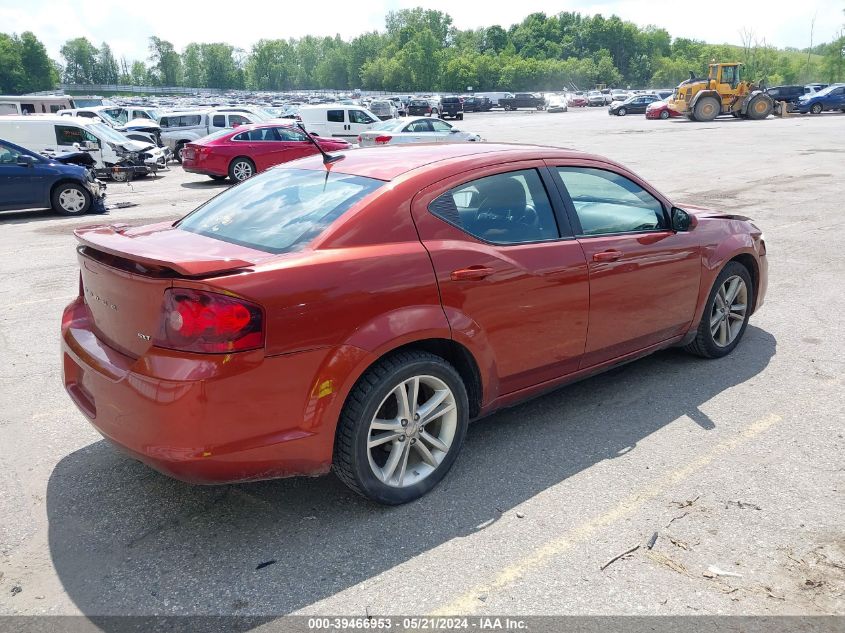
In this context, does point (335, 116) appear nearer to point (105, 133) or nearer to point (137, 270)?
point (105, 133)

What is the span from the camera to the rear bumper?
9.16ft

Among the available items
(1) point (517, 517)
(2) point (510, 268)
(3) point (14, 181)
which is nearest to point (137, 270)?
(2) point (510, 268)

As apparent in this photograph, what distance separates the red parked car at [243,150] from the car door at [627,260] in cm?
1390

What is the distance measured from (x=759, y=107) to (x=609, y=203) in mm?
42018

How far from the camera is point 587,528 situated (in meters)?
3.20

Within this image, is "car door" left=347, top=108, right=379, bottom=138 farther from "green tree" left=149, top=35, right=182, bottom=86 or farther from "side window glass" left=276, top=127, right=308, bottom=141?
"green tree" left=149, top=35, right=182, bottom=86

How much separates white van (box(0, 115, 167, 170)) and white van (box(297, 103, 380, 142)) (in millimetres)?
9873

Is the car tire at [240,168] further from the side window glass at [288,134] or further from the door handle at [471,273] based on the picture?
the door handle at [471,273]

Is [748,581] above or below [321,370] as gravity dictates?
below

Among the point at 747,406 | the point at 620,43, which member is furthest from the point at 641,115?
the point at 620,43

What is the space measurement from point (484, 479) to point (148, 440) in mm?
1634

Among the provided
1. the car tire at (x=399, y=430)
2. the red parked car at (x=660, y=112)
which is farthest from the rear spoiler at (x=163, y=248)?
the red parked car at (x=660, y=112)

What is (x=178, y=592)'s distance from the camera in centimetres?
278

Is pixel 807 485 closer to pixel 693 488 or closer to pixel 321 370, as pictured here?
pixel 693 488
